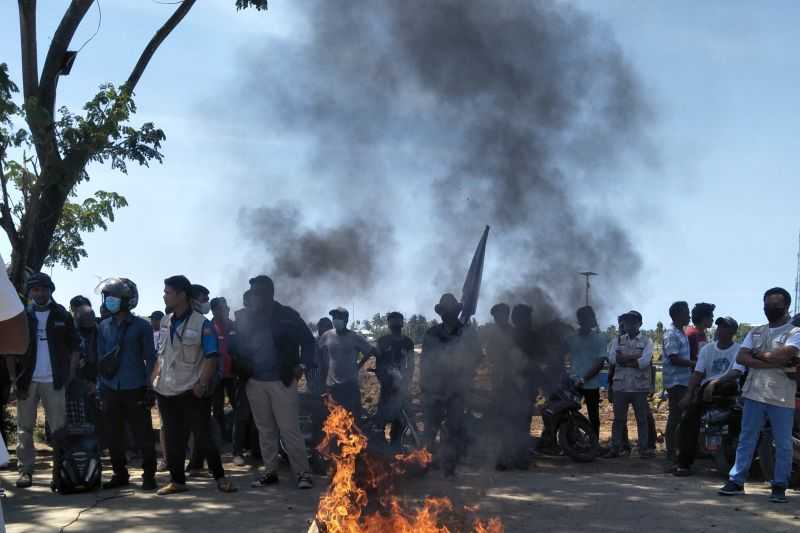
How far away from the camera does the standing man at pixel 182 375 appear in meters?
7.38

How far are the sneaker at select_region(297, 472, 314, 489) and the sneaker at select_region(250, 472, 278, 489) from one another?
1.06 ft

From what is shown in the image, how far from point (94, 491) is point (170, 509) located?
1.11 m

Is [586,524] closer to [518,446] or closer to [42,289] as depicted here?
[518,446]

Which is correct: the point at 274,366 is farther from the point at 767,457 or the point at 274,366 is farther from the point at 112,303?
the point at 767,457

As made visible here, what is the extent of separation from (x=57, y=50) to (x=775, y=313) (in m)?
9.51

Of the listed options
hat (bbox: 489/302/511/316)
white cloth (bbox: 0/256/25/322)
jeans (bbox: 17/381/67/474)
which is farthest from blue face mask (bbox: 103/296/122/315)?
white cloth (bbox: 0/256/25/322)

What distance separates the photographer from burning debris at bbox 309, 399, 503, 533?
5062 millimetres

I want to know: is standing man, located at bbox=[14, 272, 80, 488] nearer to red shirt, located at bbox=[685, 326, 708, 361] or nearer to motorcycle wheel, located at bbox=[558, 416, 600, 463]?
motorcycle wheel, located at bbox=[558, 416, 600, 463]

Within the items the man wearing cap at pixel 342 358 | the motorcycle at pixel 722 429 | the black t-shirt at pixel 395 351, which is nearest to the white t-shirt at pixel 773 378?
the motorcycle at pixel 722 429

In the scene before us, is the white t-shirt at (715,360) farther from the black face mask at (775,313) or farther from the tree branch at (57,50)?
the tree branch at (57,50)

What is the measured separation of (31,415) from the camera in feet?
25.5

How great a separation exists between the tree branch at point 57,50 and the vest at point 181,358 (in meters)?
5.39

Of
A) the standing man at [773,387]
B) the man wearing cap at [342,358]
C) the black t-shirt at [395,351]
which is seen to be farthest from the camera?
Answer: the black t-shirt at [395,351]

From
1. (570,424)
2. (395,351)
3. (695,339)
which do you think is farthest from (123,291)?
(695,339)
